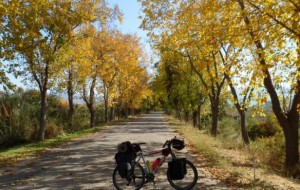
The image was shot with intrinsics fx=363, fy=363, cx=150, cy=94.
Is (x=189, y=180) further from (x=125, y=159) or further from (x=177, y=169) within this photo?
(x=125, y=159)

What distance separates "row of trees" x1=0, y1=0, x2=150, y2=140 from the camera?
12668 mm

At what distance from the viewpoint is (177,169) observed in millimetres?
8898

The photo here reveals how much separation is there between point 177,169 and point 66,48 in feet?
37.0

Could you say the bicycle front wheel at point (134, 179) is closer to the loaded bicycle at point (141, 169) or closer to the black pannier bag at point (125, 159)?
the loaded bicycle at point (141, 169)

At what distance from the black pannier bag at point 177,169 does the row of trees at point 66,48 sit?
228 inches

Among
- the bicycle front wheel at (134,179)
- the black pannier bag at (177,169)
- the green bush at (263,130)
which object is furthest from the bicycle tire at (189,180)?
the green bush at (263,130)

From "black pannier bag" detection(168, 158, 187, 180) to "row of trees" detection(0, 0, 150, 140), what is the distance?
579 cm

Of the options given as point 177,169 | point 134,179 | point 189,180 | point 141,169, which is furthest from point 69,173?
point 189,180

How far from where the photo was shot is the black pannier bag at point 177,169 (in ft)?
29.1

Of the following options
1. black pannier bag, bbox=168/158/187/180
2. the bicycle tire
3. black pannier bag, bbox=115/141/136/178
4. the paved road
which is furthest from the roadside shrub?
black pannier bag, bbox=115/141/136/178

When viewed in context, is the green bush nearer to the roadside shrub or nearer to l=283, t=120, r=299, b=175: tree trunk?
the roadside shrub

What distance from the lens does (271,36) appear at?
30.0ft

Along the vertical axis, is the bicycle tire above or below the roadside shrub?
above

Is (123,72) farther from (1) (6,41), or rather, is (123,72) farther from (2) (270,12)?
(2) (270,12)
